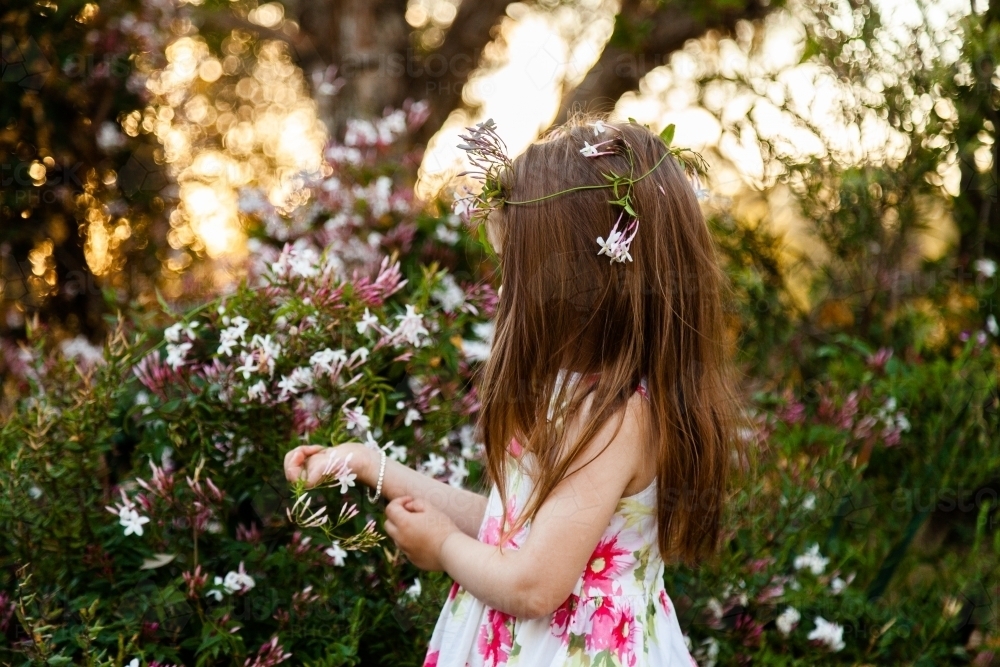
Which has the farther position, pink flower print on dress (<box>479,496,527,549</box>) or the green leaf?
the green leaf

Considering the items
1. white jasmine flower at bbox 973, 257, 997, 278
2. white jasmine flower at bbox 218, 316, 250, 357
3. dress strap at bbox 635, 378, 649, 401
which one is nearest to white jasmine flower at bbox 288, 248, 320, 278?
white jasmine flower at bbox 218, 316, 250, 357

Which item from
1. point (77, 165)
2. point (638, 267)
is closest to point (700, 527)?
point (638, 267)

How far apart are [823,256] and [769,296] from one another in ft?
1.14

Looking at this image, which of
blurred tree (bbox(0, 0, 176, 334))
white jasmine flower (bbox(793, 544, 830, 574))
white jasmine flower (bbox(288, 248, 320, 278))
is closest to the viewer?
white jasmine flower (bbox(288, 248, 320, 278))

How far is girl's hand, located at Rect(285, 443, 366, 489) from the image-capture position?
5.24 feet

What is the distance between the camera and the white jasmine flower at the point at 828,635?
2.23 metres

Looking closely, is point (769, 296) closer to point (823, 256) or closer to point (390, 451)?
point (823, 256)

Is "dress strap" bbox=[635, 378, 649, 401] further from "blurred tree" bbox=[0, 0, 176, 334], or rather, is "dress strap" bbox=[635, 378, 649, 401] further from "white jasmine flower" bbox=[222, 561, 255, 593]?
"blurred tree" bbox=[0, 0, 176, 334]

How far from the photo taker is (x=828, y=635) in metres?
2.23

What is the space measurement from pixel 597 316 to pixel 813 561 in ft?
4.07

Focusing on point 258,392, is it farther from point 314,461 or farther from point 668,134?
point 668,134

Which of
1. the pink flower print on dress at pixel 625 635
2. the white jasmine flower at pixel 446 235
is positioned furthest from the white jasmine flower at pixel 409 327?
the white jasmine flower at pixel 446 235

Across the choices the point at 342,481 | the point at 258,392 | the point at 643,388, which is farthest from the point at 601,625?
the point at 258,392

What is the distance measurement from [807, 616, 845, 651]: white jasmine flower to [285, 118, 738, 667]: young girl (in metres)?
0.76
